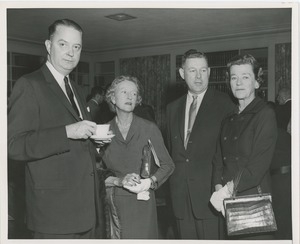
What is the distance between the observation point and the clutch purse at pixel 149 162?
5.84 ft

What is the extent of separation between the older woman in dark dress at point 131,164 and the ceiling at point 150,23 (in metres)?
0.59

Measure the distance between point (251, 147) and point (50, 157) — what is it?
3.25 ft

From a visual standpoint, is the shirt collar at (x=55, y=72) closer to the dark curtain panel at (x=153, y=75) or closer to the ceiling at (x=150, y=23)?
the ceiling at (x=150, y=23)

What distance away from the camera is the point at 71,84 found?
5.56 ft

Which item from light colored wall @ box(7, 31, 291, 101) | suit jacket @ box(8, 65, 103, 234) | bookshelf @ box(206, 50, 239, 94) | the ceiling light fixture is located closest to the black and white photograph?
suit jacket @ box(8, 65, 103, 234)

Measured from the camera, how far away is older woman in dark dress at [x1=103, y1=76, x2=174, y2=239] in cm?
177

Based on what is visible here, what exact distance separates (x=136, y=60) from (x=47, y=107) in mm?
4697

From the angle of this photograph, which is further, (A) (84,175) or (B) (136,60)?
(B) (136,60)

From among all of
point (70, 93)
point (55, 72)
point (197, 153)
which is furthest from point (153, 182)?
point (55, 72)

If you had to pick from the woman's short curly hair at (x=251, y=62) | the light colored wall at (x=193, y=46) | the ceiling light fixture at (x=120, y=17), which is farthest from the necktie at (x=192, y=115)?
the light colored wall at (x=193, y=46)

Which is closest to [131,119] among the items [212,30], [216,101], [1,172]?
[216,101]

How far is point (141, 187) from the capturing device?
1.75 metres

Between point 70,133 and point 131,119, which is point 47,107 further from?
point 131,119

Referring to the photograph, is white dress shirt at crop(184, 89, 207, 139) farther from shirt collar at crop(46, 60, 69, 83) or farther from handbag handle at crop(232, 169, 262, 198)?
shirt collar at crop(46, 60, 69, 83)
